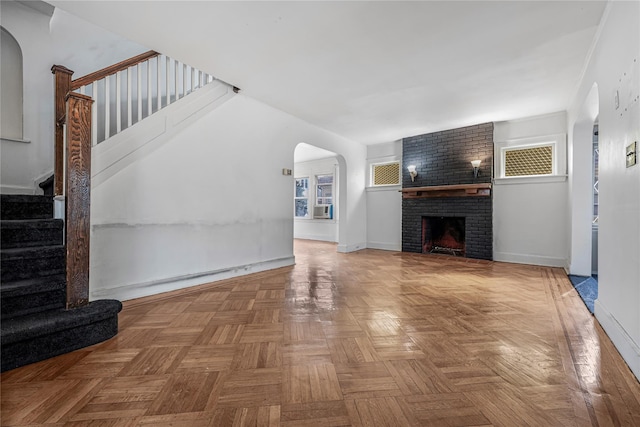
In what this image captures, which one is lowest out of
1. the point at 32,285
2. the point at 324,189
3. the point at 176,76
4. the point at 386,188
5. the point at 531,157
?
the point at 32,285

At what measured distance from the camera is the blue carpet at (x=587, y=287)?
2.70 metres

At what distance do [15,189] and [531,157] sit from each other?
6.96m

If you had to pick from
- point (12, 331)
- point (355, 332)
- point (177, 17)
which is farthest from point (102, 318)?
point (177, 17)

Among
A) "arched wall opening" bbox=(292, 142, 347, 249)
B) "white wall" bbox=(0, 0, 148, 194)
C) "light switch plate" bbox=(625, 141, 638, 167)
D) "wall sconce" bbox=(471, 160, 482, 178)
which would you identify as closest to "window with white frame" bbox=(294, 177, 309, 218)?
"arched wall opening" bbox=(292, 142, 347, 249)

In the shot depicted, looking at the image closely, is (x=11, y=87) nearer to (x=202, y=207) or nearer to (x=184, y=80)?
(x=184, y=80)

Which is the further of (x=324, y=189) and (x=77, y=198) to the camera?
(x=324, y=189)

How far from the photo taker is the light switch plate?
5.00ft

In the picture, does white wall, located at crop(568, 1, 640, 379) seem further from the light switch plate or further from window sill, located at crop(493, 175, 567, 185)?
window sill, located at crop(493, 175, 567, 185)

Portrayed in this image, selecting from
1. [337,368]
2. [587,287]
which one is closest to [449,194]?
[587,287]

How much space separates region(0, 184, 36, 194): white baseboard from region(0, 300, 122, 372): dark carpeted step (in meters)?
1.80

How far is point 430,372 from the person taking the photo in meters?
1.49

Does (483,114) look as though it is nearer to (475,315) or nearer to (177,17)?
(475,315)

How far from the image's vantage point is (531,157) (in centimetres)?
473

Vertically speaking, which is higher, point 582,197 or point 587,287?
point 582,197
